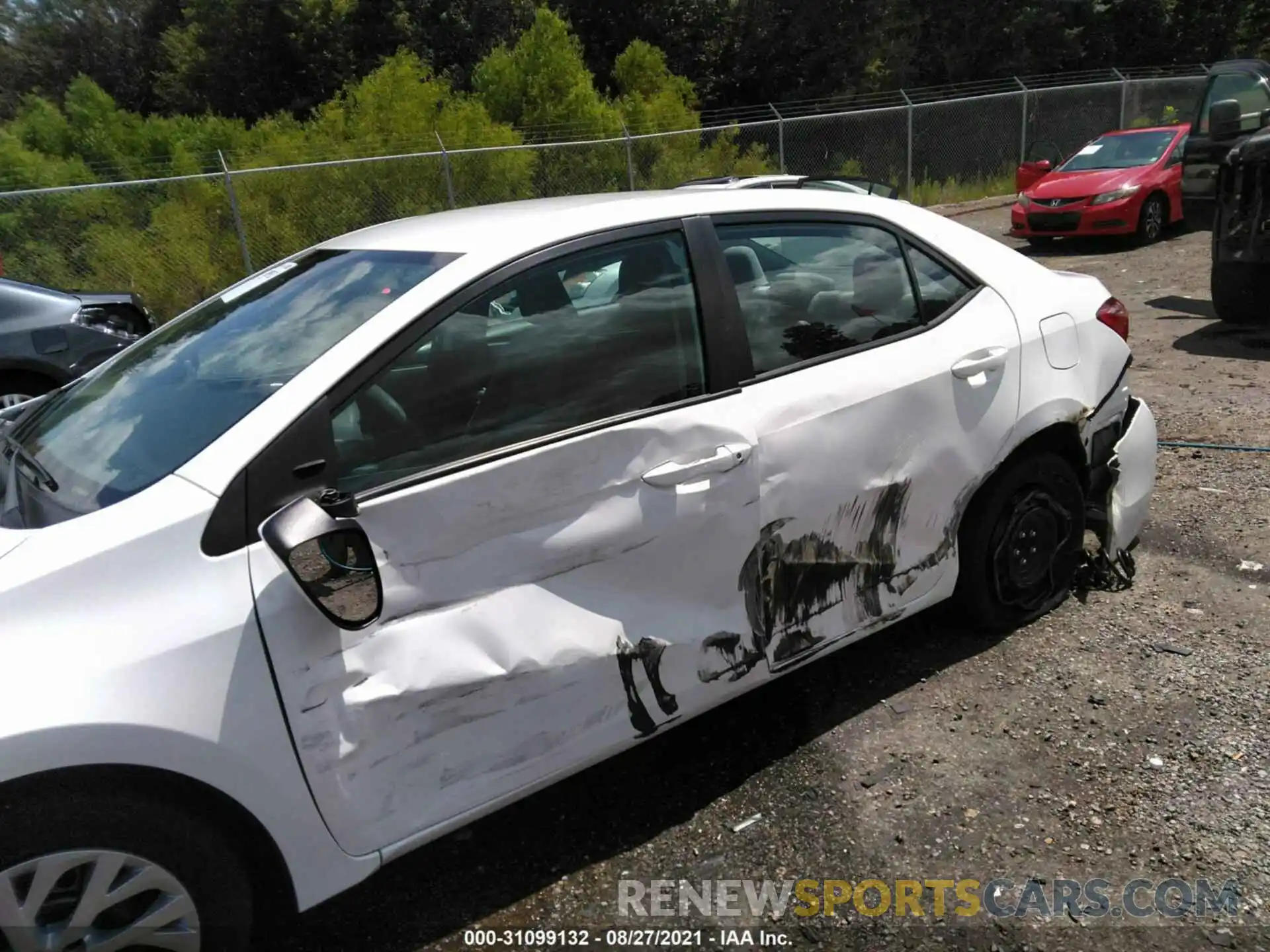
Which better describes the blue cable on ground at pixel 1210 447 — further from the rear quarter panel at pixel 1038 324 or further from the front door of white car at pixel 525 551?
the front door of white car at pixel 525 551

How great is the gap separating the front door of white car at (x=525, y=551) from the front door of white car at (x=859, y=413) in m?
0.14

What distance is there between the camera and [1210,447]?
17.3ft

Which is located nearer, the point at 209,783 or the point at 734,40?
the point at 209,783

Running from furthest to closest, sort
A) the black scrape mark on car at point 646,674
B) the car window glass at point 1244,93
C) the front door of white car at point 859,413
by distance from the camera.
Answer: the car window glass at point 1244,93 → the front door of white car at point 859,413 → the black scrape mark on car at point 646,674

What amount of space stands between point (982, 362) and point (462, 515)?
6.19ft

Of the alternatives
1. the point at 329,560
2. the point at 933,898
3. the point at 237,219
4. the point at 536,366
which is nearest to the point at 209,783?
the point at 329,560

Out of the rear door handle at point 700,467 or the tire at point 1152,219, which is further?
the tire at point 1152,219

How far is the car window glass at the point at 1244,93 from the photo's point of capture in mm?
8066

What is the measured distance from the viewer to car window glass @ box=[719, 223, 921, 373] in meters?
2.84

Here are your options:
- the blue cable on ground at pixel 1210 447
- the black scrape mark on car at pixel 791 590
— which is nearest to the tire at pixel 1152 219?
the blue cable on ground at pixel 1210 447

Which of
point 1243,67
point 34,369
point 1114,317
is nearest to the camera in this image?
point 1114,317

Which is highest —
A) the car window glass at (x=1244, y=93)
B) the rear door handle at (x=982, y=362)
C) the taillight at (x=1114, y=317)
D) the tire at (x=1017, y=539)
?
the car window glass at (x=1244, y=93)

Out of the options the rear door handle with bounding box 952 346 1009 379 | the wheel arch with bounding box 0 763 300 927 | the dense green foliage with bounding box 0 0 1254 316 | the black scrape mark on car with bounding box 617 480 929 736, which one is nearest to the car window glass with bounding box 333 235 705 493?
the black scrape mark on car with bounding box 617 480 929 736

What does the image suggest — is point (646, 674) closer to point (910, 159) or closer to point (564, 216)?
point (564, 216)
